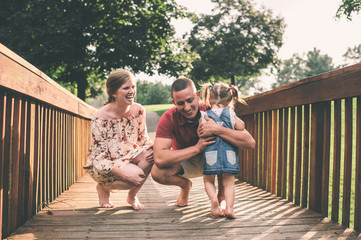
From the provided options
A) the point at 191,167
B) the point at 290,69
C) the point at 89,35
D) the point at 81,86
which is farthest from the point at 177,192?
the point at 290,69

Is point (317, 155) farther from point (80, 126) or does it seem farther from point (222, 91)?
point (80, 126)

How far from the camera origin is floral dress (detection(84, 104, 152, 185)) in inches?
113

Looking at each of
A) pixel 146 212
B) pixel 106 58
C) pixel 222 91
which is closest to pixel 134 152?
pixel 146 212

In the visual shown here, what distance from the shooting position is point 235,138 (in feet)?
8.78

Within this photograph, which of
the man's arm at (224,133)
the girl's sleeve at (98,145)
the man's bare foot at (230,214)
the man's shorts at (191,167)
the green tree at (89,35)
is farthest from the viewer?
the green tree at (89,35)

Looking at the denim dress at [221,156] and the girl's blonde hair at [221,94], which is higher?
the girl's blonde hair at [221,94]

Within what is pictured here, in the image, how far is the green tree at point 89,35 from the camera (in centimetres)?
1153

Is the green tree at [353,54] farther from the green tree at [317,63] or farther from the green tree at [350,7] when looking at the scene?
the green tree at [350,7]

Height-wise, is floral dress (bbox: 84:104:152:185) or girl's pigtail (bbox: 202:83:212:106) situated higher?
girl's pigtail (bbox: 202:83:212:106)

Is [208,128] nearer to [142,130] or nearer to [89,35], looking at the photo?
[142,130]

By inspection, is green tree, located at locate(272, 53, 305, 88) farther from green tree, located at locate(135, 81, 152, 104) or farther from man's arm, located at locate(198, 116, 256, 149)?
man's arm, located at locate(198, 116, 256, 149)

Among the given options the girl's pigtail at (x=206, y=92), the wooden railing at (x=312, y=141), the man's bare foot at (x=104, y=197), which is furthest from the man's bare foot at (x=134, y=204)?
the wooden railing at (x=312, y=141)

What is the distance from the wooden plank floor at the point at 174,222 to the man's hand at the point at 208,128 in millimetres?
675

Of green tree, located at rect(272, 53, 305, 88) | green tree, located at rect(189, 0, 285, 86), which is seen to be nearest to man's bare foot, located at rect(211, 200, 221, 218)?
green tree, located at rect(189, 0, 285, 86)
